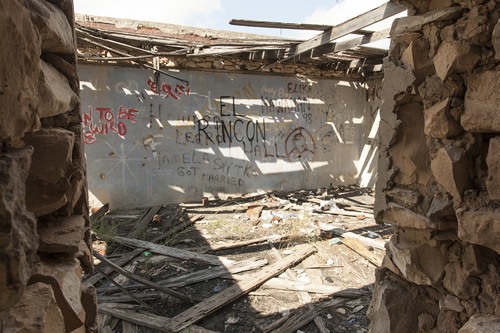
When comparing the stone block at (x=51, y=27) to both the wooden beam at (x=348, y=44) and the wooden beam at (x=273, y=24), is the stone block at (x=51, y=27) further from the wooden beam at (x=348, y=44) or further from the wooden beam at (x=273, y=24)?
the wooden beam at (x=348, y=44)

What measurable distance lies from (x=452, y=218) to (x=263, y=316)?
2.59m

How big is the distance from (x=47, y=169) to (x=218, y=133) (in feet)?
21.3

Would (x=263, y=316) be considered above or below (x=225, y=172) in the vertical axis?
below

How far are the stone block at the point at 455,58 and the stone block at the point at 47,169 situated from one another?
1499 millimetres

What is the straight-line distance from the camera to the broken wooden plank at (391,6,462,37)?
142 centimetres

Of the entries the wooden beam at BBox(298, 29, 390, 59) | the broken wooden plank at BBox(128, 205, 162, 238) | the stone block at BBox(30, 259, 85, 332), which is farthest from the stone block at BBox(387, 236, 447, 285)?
the broken wooden plank at BBox(128, 205, 162, 238)

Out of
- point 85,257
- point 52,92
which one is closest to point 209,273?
point 85,257

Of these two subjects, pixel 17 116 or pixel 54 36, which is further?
pixel 54 36

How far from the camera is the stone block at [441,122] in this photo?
1433mm

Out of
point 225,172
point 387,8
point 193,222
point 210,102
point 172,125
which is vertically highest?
point 387,8

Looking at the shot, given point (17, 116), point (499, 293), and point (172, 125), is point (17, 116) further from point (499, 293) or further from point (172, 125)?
point (172, 125)

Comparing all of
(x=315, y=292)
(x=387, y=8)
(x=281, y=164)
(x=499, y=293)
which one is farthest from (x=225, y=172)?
(x=499, y=293)

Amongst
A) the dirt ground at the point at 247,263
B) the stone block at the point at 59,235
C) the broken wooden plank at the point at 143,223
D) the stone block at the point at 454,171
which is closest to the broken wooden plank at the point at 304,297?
the dirt ground at the point at 247,263

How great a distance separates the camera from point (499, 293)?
1.29 meters
